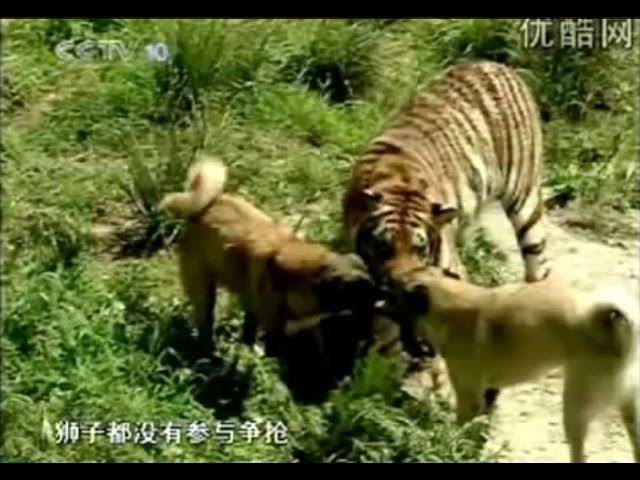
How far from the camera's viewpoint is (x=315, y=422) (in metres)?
4.40

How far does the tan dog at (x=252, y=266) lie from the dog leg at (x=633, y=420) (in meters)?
0.59

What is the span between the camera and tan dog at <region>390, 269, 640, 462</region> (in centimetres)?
417

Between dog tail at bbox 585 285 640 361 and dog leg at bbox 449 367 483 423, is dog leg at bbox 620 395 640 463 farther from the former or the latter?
dog leg at bbox 449 367 483 423

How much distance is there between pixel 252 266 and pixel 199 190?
21 centimetres

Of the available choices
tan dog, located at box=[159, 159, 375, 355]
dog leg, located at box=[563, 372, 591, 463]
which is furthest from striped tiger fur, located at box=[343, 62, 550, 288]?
dog leg, located at box=[563, 372, 591, 463]

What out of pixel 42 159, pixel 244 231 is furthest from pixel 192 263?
pixel 42 159

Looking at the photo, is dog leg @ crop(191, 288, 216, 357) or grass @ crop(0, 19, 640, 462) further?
dog leg @ crop(191, 288, 216, 357)

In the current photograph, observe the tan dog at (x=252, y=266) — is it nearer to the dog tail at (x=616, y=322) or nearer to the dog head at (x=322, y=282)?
the dog head at (x=322, y=282)

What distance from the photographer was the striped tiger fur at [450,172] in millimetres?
4512

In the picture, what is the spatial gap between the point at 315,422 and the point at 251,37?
912 mm

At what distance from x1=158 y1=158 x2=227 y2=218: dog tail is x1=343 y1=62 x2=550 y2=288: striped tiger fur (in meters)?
0.30

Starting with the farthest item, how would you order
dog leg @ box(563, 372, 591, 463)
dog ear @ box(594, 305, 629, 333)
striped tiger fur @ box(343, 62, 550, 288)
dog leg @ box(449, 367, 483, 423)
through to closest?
striped tiger fur @ box(343, 62, 550, 288) → dog leg @ box(449, 367, 483, 423) → dog leg @ box(563, 372, 591, 463) → dog ear @ box(594, 305, 629, 333)

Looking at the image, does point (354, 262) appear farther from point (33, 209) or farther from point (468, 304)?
point (33, 209)

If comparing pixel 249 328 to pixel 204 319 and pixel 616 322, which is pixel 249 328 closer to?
pixel 204 319
